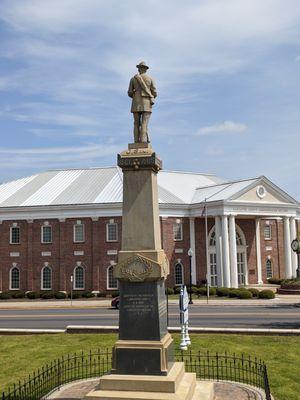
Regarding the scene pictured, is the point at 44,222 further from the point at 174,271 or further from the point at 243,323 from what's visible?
the point at 243,323

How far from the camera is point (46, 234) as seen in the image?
51.0 metres

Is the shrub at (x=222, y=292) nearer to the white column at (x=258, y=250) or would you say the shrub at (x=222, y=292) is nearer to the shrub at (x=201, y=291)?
the shrub at (x=201, y=291)

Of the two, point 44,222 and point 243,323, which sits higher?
point 44,222

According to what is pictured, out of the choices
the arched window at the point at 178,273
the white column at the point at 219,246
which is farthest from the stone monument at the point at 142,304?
the arched window at the point at 178,273

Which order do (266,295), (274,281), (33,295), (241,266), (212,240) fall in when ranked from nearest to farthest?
(266,295)
(33,295)
(212,240)
(274,281)
(241,266)

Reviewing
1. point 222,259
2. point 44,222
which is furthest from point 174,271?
point 44,222

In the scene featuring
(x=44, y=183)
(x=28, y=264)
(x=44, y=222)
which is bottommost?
(x=28, y=264)

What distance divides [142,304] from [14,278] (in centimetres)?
4173

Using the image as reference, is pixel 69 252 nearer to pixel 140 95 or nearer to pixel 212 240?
pixel 212 240

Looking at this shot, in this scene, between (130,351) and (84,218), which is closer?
(130,351)

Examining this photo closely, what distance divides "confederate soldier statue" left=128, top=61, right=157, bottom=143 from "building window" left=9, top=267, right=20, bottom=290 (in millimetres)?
41042

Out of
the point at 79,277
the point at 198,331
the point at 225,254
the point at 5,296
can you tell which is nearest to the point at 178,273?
the point at 225,254

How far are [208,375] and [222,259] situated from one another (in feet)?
111

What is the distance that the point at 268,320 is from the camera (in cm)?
2652
